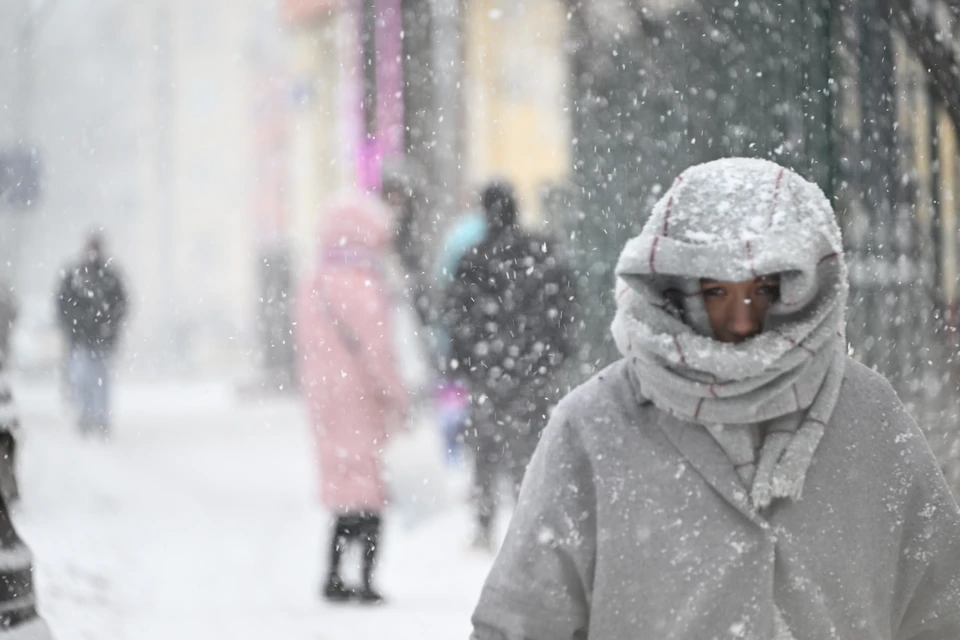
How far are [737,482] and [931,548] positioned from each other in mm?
314

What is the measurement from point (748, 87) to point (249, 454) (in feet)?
30.5

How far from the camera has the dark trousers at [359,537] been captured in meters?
6.28

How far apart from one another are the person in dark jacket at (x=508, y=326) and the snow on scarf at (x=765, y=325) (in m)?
4.47

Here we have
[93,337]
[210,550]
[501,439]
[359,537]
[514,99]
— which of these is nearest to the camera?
[359,537]

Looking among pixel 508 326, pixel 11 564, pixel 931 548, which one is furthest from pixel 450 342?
pixel 931 548

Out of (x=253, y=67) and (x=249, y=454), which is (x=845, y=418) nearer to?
(x=249, y=454)

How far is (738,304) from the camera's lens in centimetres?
215

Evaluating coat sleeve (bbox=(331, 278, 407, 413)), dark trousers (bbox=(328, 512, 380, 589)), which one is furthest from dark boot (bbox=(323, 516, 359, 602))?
coat sleeve (bbox=(331, 278, 407, 413))

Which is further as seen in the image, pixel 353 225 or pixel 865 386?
pixel 353 225

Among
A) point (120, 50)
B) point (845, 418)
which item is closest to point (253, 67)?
point (120, 50)

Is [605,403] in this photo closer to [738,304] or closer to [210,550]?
[738,304]

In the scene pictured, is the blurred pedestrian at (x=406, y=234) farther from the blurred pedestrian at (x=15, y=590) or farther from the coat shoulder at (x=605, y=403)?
the coat shoulder at (x=605, y=403)

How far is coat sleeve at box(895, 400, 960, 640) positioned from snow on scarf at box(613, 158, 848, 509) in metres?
0.18

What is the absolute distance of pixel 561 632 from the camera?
212 cm
